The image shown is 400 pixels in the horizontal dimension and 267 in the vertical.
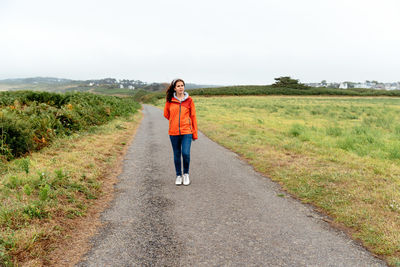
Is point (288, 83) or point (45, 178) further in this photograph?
point (288, 83)

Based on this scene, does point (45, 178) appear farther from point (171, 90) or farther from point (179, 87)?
point (179, 87)

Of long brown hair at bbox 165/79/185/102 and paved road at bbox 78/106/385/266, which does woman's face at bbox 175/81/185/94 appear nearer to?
long brown hair at bbox 165/79/185/102

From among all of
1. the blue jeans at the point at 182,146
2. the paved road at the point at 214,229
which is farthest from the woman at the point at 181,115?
the paved road at the point at 214,229

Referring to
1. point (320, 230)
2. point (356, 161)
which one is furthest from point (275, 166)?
point (320, 230)

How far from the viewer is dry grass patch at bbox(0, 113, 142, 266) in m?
3.03

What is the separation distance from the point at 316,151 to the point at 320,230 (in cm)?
544

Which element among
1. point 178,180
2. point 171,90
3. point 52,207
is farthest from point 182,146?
point 52,207

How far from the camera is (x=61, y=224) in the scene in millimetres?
3773

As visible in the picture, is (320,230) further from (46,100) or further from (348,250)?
(46,100)

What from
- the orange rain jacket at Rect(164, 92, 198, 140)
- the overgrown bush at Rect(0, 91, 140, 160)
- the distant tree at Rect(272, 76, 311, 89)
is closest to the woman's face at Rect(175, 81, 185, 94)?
the orange rain jacket at Rect(164, 92, 198, 140)

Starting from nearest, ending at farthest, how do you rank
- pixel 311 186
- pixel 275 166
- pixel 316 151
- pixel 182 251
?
pixel 182 251, pixel 311 186, pixel 275 166, pixel 316 151

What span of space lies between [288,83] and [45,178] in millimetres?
87763

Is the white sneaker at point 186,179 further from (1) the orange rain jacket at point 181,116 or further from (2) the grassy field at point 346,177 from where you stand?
(2) the grassy field at point 346,177

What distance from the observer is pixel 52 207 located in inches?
159
